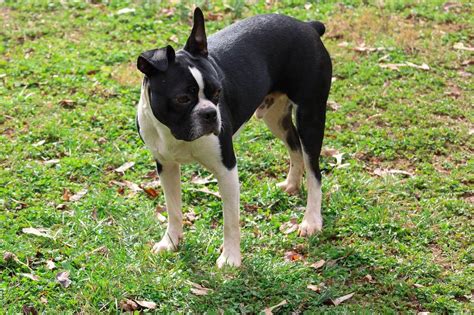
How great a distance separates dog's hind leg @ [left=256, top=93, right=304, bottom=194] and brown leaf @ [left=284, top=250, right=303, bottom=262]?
802mm

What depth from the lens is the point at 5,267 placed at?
4773mm

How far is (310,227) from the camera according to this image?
5.44 m

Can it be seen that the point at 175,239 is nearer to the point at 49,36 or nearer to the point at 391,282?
the point at 391,282

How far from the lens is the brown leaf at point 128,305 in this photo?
4.45 meters

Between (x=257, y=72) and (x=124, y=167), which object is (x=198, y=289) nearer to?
(x=257, y=72)

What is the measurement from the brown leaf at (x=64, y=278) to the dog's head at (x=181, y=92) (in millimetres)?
1120

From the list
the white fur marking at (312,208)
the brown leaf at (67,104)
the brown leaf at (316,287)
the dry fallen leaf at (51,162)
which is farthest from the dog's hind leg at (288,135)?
the brown leaf at (67,104)

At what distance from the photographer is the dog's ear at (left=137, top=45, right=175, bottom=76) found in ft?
14.1

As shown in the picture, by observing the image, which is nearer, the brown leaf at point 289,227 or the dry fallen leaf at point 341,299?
the dry fallen leaf at point 341,299

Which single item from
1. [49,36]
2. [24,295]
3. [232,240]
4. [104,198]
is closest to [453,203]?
[232,240]

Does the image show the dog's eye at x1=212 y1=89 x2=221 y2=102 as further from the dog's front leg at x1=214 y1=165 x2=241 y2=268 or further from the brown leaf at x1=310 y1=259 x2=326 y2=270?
the brown leaf at x1=310 y1=259 x2=326 y2=270

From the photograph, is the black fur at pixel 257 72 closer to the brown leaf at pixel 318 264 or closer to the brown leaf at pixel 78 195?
the brown leaf at pixel 318 264

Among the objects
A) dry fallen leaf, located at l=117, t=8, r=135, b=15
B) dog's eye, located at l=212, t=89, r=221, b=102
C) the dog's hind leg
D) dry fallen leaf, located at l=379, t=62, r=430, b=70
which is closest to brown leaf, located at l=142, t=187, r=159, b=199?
the dog's hind leg

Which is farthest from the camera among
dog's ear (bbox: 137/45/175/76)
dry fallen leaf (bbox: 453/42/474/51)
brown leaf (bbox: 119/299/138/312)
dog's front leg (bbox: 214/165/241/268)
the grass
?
dry fallen leaf (bbox: 453/42/474/51)
